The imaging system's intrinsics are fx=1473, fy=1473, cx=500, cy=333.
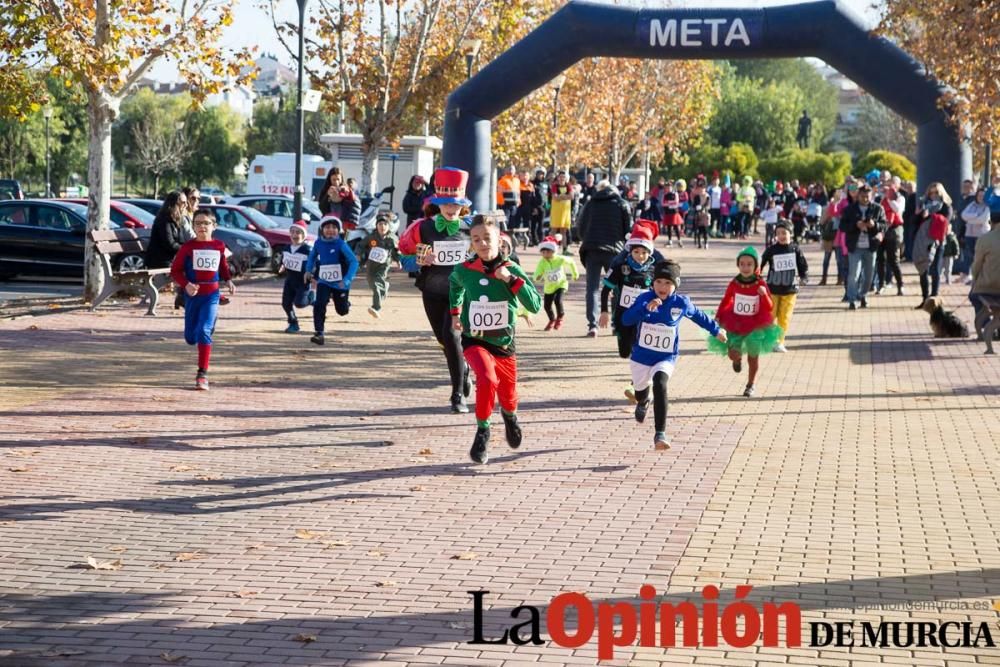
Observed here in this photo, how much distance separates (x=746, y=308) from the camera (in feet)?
42.3

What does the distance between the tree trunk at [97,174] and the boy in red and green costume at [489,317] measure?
11.6 meters

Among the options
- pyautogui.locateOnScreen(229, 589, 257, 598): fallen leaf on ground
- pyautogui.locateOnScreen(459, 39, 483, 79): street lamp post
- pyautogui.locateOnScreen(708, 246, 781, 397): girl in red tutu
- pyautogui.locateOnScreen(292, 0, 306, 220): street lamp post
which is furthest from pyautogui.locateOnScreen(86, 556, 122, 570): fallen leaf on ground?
pyautogui.locateOnScreen(459, 39, 483, 79): street lamp post

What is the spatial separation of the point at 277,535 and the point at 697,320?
12.8 feet

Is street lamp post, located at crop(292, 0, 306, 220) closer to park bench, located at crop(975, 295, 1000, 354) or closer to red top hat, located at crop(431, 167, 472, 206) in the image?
park bench, located at crop(975, 295, 1000, 354)

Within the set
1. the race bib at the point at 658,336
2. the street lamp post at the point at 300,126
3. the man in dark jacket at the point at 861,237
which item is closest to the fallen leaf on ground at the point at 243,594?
the race bib at the point at 658,336

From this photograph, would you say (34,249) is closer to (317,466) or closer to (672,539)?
(317,466)

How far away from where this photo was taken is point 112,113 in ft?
66.4

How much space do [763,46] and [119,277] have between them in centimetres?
1039

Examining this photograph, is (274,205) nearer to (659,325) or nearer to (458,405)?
(458,405)

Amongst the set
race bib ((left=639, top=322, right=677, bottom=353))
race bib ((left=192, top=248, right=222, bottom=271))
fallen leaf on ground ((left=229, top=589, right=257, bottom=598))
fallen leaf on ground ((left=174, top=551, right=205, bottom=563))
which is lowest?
fallen leaf on ground ((left=174, top=551, right=205, bottom=563))

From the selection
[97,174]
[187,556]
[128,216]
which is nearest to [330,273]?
[97,174]

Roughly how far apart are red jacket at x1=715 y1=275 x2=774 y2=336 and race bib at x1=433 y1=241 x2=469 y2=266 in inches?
94.4

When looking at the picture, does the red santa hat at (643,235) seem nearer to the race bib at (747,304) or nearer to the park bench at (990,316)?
the race bib at (747,304)

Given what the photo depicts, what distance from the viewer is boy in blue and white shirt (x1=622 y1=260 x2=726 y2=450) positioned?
10320 millimetres
